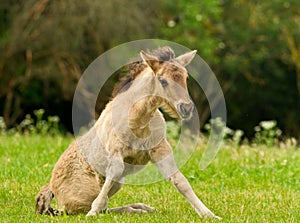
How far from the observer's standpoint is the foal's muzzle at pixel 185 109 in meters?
5.51

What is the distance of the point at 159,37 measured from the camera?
2494cm

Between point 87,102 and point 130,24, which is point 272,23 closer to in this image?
point 130,24

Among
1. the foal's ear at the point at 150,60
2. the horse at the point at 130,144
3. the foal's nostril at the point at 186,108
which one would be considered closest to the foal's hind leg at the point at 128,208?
the horse at the point at 130,144

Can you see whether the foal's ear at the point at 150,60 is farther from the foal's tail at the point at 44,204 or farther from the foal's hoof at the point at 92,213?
the foal's tail at the point at 44,204

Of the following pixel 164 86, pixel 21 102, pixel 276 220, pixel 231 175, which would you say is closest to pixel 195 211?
pixel 276 220

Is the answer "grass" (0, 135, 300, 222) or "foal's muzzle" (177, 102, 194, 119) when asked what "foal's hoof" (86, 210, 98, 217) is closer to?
"grass" (0, 135, 300, 222)

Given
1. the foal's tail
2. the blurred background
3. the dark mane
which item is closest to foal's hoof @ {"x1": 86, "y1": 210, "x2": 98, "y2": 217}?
the foal's tail

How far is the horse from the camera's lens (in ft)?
18.6

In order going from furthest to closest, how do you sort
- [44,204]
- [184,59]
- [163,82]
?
1. [44,204]
2. [184,59]
3. [163,82]

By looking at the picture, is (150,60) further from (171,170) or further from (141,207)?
(141,207)

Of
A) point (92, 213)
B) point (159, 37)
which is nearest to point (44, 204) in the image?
point (92, 213)

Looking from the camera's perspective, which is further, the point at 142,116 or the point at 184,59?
the point at 142,116

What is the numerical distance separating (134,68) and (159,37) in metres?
19.0

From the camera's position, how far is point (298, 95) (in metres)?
31.7
